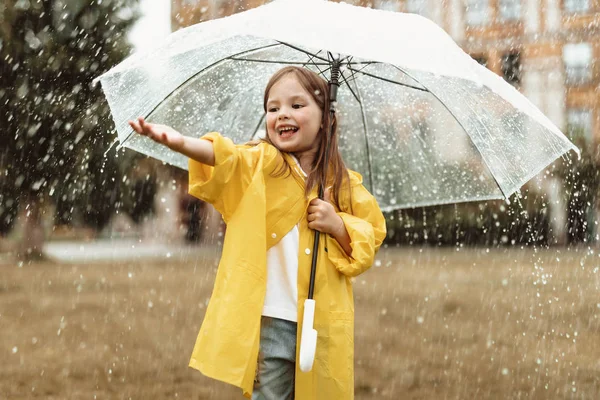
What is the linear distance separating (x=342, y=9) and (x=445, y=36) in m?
0.41

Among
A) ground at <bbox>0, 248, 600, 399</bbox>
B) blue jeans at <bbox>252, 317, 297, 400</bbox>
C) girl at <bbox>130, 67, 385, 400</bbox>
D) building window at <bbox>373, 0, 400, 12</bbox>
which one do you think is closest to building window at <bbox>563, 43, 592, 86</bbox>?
building window at <bbox>373, 0, 400, 12</bbox>

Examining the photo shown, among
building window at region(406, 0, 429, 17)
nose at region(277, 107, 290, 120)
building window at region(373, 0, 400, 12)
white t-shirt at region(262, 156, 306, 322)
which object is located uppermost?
building window at region(406, 0, 429, 17)

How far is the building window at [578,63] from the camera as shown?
2903 centimetres

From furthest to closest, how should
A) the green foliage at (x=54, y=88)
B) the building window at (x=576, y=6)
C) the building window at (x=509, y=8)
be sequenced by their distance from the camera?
the building window at (x=576, y=6), the building window at (x=509, y=8), the green foliage at (x=54, y=88)

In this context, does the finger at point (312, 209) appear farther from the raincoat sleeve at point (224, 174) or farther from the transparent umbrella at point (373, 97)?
the transparent umbrella at point (373, 97)

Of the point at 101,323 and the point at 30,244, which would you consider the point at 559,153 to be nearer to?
the point at 101,323

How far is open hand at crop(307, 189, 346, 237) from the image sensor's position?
2111 mm

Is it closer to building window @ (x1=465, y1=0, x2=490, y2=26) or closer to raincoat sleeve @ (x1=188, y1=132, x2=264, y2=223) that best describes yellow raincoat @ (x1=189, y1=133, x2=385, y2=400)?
raincoat sleeve @ (x1=188, y1=132, x2=264, y2=223)

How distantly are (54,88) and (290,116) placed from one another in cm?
1287

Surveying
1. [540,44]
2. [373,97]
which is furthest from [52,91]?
[540,44]

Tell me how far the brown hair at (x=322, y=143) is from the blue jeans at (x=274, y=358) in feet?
1.45

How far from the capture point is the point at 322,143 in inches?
90.4

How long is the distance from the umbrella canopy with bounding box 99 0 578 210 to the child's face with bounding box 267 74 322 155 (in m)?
0.16

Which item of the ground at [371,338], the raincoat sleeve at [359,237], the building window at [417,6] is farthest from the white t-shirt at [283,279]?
the building window at [417,6]
